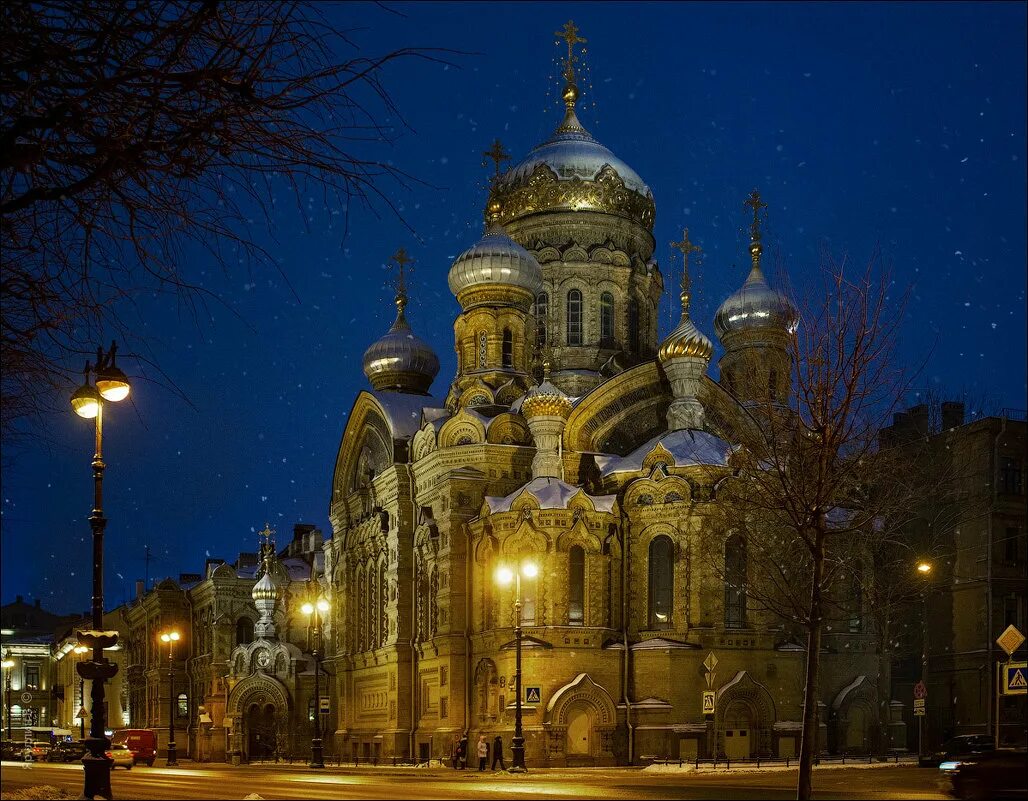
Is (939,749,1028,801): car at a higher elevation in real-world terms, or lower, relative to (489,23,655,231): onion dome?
lower

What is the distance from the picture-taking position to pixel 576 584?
39.1 meters

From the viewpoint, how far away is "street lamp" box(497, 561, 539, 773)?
3123 centimetres

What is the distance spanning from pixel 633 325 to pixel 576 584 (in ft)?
43.2

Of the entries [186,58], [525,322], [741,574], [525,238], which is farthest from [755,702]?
[186,58]

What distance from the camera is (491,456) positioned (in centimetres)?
4141

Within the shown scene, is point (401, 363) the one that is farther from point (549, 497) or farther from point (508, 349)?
point (549, 497)

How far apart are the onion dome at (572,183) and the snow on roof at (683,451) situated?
11133 mm

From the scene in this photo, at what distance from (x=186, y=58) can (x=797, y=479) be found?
1747 cm

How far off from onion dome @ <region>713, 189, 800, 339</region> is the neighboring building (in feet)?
20.0

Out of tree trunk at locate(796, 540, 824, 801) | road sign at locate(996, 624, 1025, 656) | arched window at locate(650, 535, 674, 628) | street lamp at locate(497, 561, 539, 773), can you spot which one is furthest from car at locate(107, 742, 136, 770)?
road sign at locate(996, 624, 1025, 656)

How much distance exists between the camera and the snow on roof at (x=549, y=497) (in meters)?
38.3

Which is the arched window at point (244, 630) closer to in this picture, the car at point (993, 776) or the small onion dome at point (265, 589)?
the small onion dome at point (265, 589)

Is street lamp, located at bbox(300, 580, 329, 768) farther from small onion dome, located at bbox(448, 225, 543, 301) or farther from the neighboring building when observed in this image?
the neighboring building

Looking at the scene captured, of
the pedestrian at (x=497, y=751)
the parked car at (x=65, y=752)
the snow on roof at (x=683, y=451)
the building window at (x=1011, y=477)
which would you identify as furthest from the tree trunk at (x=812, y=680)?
the parked car at (x=65, y=752)
